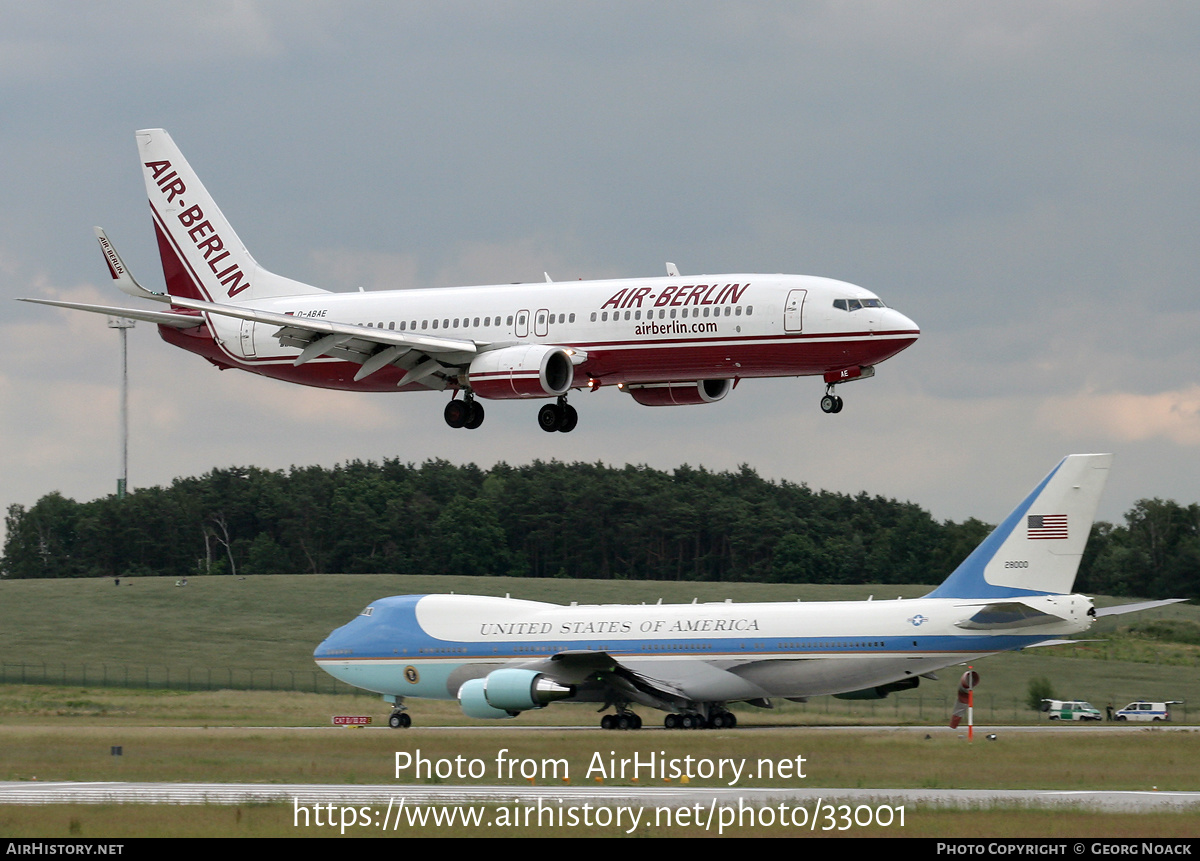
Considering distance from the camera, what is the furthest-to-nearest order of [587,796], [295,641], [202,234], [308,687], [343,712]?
[295,641], [308,687], [343,712], [202,234], [587,796]

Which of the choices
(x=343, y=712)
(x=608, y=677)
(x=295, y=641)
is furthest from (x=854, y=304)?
(x=295, y=641)

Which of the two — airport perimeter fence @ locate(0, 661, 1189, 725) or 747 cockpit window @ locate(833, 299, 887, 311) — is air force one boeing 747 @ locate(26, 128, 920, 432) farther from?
airport perimeter fence @ locate(0, 661, 1189, 725)

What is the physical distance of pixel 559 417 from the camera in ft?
175

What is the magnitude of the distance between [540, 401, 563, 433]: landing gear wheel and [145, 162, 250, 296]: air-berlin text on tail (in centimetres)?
1742

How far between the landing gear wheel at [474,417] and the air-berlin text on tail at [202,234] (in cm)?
1489

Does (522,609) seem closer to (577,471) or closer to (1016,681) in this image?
(1016,681)

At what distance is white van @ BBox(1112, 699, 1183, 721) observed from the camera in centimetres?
7512

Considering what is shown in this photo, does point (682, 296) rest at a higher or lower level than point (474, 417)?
higher

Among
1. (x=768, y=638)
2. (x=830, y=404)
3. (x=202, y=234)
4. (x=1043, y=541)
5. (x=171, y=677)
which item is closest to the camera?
(x=830, y=404)

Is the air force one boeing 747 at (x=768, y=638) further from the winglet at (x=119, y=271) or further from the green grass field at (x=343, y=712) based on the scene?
the winglet at (x=119, y=271)

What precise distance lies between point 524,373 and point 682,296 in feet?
17.0

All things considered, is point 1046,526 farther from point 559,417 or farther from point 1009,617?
point 559,417
